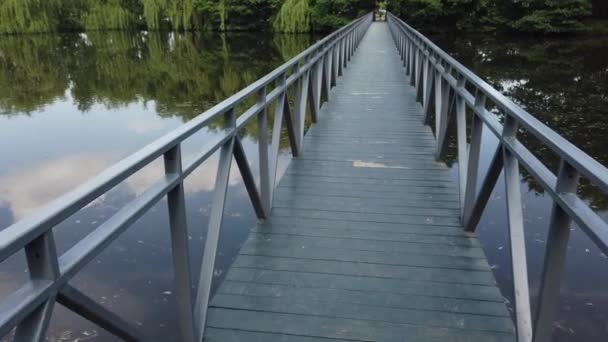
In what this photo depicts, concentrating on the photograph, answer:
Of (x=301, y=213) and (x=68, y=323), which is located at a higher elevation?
(x=301, y=213)

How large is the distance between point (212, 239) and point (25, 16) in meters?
44.0

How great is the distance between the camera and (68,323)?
433 centimetres

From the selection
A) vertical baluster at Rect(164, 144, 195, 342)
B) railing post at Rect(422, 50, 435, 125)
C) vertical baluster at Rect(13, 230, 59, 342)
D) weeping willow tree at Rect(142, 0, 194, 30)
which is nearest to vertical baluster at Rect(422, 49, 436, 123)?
railing post at Rect(422, 50, 435, 125)

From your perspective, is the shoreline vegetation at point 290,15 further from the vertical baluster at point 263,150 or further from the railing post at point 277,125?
the vertical baluster at point 263,150

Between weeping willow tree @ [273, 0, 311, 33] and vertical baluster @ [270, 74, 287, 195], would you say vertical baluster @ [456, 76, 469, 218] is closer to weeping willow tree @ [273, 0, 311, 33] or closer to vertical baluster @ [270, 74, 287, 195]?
vertical baluster @ [270, 74, 287, 195]

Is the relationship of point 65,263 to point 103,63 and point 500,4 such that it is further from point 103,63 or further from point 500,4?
point 500,4

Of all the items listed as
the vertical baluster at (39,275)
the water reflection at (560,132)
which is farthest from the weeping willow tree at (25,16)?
the vertical baluster at (39,275)

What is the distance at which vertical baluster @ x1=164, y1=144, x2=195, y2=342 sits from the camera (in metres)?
2.08

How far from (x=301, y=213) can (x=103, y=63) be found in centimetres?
2321

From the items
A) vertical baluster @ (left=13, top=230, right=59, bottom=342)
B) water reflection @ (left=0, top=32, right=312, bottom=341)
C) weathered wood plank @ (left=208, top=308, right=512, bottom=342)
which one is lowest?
water reflection @ (left=0, top=32, right=312, bottom=341)

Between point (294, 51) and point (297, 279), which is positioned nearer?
point (297, 279)

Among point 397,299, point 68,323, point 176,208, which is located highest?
point 176,208

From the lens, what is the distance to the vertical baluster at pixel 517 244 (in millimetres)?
2375

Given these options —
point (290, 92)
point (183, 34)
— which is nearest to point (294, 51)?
point (290, 92)
